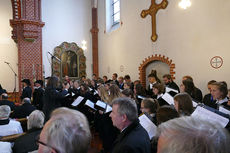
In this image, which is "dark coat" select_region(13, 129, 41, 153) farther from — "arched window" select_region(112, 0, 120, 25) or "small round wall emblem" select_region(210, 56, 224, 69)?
"arched window" select_region(112, 0, 120, 25)

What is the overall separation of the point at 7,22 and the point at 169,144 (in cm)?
1379

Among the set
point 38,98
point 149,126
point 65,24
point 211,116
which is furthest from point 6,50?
point 211,116

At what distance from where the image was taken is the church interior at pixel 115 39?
6.45 meters

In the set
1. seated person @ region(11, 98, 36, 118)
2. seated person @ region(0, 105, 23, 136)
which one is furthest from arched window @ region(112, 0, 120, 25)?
seated person @ region(0, 105, 23, 136)

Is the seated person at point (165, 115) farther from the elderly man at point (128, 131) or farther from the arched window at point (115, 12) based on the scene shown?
the arched window at point (115, 12)

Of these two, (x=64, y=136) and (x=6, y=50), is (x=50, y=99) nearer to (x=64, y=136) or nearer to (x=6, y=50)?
(x=64, y=136)

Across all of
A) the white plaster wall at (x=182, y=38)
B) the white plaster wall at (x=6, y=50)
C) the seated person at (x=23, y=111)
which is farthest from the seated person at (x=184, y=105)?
the white plaster wall at (x=6, y=50)

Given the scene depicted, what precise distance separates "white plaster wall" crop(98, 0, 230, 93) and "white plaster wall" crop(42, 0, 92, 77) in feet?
10.3

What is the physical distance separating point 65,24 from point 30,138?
37.4 ft

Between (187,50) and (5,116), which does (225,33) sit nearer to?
(187,50)

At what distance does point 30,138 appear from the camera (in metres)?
2.78

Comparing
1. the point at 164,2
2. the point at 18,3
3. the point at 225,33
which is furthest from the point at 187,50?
the point at 18,3

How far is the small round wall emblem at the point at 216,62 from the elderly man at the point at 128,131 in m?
4.99

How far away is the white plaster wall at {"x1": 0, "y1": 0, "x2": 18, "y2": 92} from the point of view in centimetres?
1177
